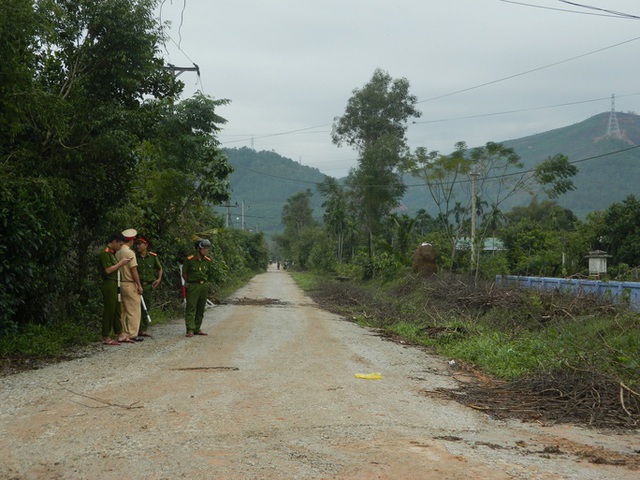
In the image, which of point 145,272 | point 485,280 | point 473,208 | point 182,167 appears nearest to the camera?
point 145,272

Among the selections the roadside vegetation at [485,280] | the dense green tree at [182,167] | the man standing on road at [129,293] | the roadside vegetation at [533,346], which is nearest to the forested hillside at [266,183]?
the roadside vegetation at [485,280]

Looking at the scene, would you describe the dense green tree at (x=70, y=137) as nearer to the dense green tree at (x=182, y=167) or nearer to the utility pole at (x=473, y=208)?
the dense green tree at (x=182, y=167)

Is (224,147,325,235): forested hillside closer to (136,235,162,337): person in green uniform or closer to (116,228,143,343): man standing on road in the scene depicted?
(136,235,162,337): person in green uniform

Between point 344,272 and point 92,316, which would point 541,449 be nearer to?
point 92,316

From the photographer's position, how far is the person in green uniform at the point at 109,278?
11.1m

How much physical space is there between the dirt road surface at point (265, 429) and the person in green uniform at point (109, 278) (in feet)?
6.02

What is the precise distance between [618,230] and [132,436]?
39.2 m

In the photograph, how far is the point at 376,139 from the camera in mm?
50094

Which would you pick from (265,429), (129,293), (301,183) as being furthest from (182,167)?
(301,183)

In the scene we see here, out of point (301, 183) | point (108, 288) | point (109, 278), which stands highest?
point (301, 183)

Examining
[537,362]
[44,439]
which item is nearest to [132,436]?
[44,439]

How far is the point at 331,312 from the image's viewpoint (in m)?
21.5

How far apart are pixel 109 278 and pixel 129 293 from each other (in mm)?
494

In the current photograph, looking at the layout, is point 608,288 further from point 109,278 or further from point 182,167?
point 182,167
